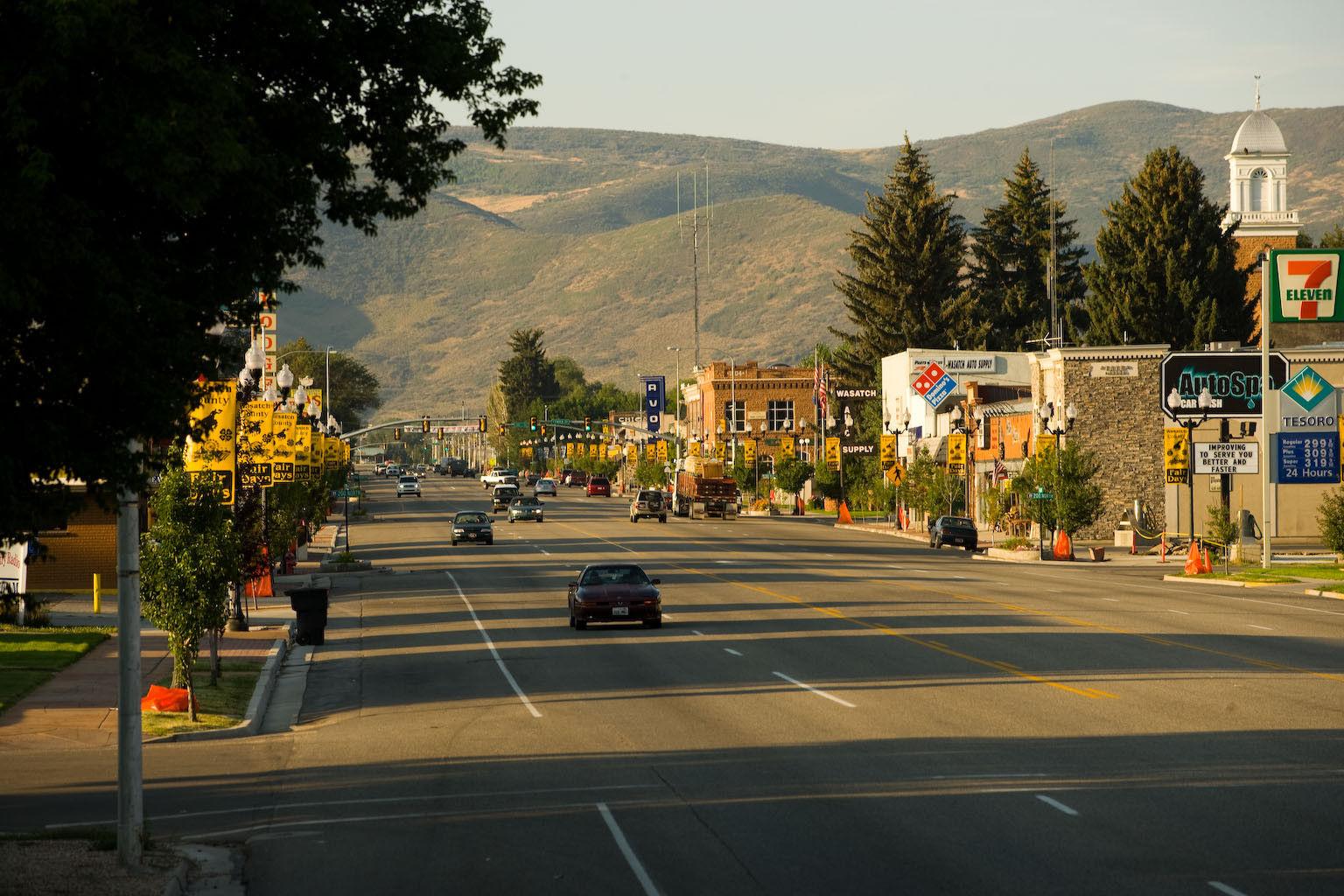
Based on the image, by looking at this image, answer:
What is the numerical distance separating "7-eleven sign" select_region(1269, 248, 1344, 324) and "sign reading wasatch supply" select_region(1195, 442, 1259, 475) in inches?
228

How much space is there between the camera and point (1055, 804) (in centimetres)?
1537

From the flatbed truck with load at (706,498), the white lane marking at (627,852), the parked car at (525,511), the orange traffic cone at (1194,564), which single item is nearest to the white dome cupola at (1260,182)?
the flatbed truck with load at (706,498)

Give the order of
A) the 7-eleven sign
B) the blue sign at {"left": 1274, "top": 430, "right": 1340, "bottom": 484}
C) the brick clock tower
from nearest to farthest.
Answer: the 7-eleven sign
the blue sign at {"left": 1274, "top": 430, "right": 1340, "bottom": 484}
the brick clock tower

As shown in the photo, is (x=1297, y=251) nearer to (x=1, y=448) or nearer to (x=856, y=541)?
(x=856, y=541)

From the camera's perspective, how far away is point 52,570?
50031 millimetres

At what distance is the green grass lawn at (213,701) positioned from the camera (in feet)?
76.8

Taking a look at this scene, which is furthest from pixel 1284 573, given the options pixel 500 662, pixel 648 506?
pixel 648 506

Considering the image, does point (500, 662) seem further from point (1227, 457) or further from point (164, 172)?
point (1227, 457)

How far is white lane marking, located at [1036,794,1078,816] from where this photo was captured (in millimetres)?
14984

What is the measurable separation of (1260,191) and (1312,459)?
78.5 metres

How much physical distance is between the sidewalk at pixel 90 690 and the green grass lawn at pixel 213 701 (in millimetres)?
556

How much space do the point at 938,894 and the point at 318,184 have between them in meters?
7.28

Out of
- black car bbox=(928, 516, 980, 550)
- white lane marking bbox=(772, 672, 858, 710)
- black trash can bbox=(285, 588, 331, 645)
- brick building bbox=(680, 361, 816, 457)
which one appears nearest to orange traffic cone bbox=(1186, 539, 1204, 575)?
black car bbox=(928, 516, 980, 550)

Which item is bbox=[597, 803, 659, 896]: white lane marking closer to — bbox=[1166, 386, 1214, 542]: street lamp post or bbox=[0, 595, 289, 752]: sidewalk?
bbox=[0, 595, 289, 752]: sidewalk
